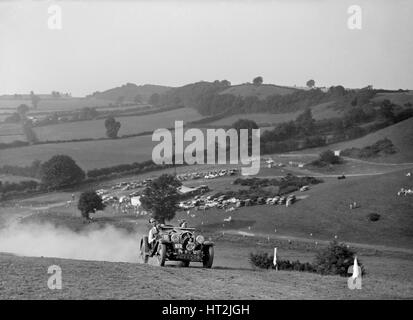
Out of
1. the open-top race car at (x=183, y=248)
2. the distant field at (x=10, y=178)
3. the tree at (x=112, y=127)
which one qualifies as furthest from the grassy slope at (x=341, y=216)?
the tree at (x=112, y=127)

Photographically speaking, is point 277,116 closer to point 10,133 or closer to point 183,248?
point 10,133

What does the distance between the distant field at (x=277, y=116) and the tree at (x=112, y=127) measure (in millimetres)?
23828

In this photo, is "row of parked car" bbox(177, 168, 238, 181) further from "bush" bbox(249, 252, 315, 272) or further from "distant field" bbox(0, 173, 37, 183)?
"bush" bbox(249, 252, 315, 272)

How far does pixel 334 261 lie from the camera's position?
3769 centimetres

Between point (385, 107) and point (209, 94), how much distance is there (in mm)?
52179

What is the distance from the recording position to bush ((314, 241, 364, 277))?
1455 inches

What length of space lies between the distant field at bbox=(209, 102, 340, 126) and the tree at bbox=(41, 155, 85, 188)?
49161 millimetres

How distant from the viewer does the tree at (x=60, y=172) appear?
117438 millimetres

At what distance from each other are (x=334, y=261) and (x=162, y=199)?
182ft

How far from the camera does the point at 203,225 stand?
88625mm

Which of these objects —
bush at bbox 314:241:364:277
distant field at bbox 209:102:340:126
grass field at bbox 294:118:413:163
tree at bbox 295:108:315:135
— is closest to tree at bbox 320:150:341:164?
grass field at bbox 294:118:413:163

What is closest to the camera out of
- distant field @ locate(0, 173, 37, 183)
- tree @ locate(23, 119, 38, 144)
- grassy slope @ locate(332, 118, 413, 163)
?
distant field @ locate(0, 173, 37, 183)

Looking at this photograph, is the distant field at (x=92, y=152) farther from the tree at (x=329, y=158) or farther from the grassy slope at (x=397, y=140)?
the grassy slope at (x=397, y=140)

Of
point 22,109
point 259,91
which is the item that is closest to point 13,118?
point 22,109
